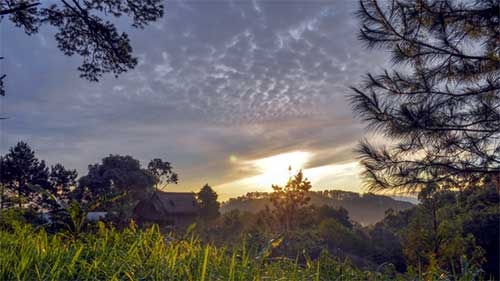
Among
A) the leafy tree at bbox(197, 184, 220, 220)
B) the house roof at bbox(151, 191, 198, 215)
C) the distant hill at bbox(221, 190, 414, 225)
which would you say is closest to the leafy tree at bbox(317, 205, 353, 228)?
the distant hill at bbox(221, 190, 414, 225)

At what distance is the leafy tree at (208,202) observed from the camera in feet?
116

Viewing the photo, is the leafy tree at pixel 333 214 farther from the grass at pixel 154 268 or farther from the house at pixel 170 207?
the grass at pixel 154 268

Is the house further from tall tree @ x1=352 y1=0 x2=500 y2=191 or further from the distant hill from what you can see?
tall tree @ x1=352 y1=0 x2=500 y2=191

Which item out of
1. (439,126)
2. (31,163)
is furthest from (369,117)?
(31,163)

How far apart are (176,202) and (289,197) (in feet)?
50.1

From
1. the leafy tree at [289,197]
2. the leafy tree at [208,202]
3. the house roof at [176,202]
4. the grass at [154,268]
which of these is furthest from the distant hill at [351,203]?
the grass at [154,268]

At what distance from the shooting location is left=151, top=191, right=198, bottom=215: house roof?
109 feet

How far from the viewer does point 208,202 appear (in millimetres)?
35875

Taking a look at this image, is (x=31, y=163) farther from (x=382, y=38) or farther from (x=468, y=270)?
(x=468, y=270)

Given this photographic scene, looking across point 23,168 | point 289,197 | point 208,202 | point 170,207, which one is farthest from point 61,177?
point 289,197

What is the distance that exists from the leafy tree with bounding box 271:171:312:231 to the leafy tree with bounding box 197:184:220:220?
13876 mm

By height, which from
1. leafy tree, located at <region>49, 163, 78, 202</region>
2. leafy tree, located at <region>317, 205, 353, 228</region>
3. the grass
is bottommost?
the grass

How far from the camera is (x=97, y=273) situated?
1877 millimetres

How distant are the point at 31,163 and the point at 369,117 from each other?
27.2 meters
